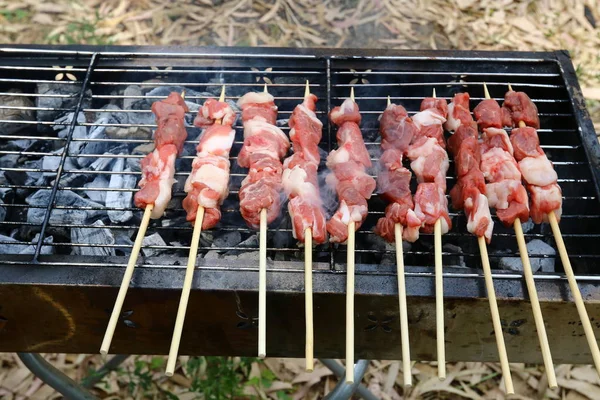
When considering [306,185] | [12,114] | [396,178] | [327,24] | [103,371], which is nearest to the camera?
[306,185]

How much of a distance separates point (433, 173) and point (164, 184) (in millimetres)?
1494

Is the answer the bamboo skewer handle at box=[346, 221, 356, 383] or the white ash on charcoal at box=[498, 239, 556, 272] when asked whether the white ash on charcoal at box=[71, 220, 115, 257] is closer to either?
the bamboo skewer handle at box=[346, 221, 356, 383]

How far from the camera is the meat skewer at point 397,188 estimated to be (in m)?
Answer: 2.54

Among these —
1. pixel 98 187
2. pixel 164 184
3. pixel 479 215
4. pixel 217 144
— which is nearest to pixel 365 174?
pixel 479 215

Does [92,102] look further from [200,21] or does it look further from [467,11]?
[467,11]

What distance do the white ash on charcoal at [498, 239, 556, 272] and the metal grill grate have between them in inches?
2.1

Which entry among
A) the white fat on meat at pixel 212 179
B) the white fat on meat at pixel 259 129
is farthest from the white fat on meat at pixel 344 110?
the white fat on meat at pixel 212 179

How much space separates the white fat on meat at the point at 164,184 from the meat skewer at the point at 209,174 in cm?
11

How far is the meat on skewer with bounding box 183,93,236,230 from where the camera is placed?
280cm

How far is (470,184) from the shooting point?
9.48 ft

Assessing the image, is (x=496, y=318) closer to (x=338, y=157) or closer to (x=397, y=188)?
(x=397, y=188)

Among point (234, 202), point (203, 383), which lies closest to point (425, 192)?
point (234, 202)

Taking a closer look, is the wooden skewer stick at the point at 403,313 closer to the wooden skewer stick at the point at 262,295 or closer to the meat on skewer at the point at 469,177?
the meat on skewer at the point at 469,177

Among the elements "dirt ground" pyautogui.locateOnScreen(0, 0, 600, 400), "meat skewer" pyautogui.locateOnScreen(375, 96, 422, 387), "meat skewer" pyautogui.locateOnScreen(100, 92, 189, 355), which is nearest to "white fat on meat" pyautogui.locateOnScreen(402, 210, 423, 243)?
"meat skewer" pyautogui.locateOnScreen(375, 96, 422, 387)
